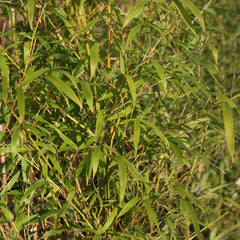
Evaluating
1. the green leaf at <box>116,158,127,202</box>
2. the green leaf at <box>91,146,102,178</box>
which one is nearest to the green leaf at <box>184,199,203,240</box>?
the green leaf at <box>116,158,127,202</box>

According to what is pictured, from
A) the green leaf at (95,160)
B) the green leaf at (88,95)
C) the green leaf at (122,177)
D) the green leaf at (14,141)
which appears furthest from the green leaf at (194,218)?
the green leaf at (14,141)

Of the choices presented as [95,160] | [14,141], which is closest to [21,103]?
[14,141]

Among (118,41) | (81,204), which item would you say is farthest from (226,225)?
(118,41)

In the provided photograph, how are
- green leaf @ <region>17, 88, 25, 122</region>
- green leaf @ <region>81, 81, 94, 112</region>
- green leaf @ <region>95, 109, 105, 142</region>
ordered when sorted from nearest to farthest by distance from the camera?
green leaf @ <region>17, 88, 25, 122</region> < green leaf @ <region>81, 81, 94, 112</region> < green leaf @ <region>95, 109, 105, 142</region>

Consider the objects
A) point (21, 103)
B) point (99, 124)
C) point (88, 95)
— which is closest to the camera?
point (21, 103)

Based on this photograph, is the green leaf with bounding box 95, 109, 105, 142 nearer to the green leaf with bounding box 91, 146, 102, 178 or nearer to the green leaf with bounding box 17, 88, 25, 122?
the green leaf with bounding box 91, 146, 102, 178

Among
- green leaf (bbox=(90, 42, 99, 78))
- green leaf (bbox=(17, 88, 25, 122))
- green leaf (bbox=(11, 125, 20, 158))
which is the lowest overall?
green leaf (bbox=(11, 125, 20, 158))

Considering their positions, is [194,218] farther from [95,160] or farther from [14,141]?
[14,141]

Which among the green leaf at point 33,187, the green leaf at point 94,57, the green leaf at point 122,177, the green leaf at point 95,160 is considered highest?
the green leaf at point 94,57

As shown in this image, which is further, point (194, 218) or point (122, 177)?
point (194, 218)

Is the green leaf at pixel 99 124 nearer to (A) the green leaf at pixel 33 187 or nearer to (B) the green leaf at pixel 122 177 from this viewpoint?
(B) the green leaf at pixel 122 177

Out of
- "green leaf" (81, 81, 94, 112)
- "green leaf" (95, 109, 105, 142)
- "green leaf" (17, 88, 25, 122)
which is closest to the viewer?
"green leaf" (17, 88, 25, 122)

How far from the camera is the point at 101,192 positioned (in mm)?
1578

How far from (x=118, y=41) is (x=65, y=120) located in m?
0.43
